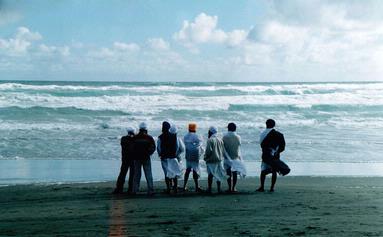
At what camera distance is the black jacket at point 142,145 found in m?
11.8

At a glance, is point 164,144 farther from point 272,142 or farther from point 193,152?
point 272,142

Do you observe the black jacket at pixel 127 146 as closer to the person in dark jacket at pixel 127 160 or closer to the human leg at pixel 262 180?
the person in dark jacket at pixel 127 160

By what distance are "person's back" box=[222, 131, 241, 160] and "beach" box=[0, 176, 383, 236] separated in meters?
0.80

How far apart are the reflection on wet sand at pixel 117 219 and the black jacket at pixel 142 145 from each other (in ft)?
4.17

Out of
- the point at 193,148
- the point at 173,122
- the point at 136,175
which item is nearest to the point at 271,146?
the point at 193,148

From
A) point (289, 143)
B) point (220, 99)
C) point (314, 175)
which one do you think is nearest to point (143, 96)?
point (220, 99)

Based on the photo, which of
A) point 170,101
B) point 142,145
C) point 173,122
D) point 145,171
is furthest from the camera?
point 170,101

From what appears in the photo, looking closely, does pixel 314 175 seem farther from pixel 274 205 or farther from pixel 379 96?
pixel 379 96

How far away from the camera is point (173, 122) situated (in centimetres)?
3350

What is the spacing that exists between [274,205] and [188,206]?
1.50 m

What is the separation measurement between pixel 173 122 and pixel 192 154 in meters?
21.7

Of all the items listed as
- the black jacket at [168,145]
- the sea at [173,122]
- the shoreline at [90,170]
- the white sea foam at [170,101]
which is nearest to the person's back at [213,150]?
the black jacket at [168,145]

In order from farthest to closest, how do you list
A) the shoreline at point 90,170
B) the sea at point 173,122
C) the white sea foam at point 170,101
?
the white sea foam at point 170,101, the sea at point 173,122, the shoreline at point 90,170

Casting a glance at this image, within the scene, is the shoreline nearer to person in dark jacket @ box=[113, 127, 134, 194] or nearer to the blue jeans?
person in dark jacket @ box=[113, 127, 134, 194]
